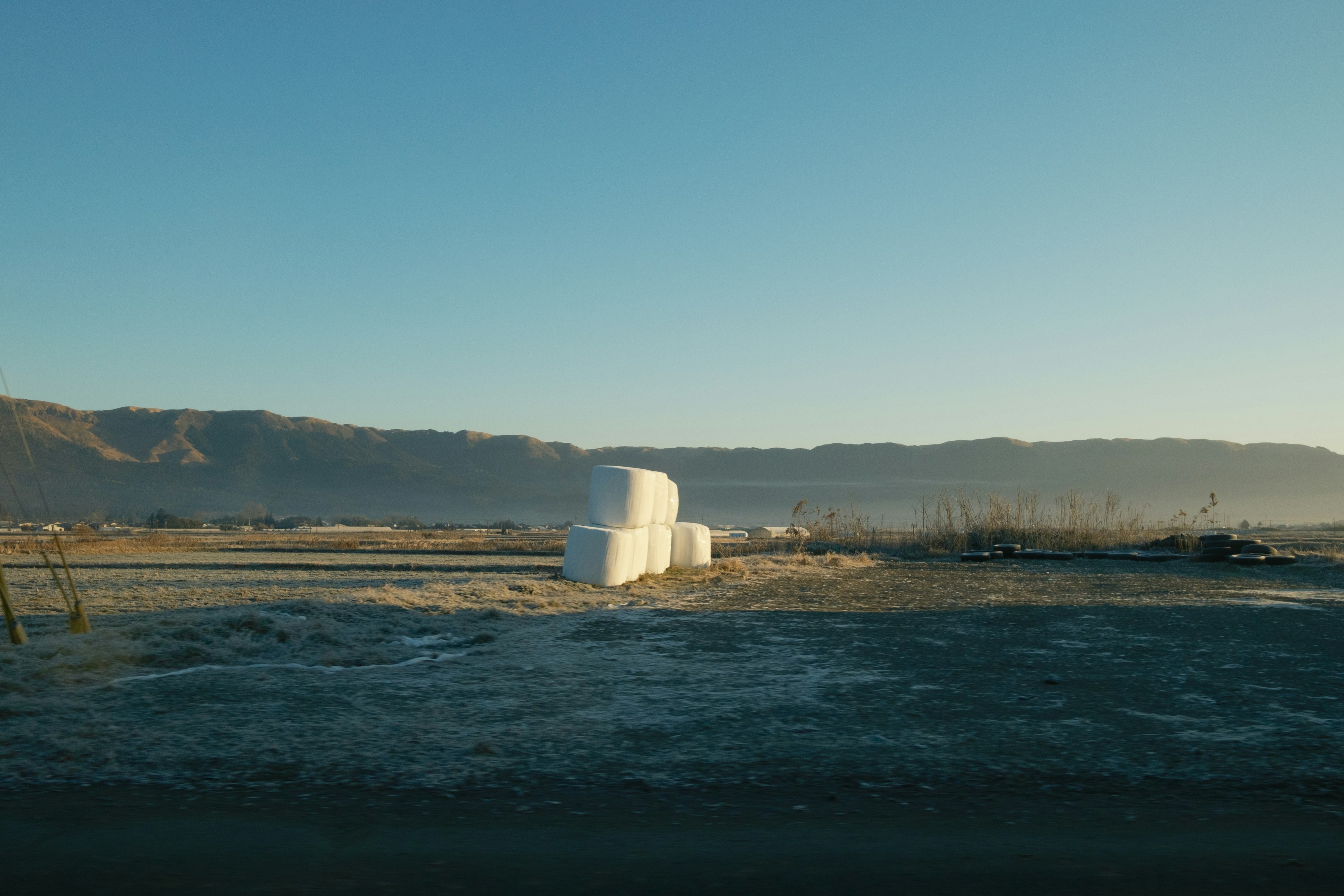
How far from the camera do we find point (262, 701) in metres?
5.20

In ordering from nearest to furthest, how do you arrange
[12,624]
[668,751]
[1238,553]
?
[668,751]
[12,624]
[1238,553]

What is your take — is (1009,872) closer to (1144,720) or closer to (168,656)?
(1144,720)

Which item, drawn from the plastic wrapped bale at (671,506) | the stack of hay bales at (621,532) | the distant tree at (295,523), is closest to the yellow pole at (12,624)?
the stack of hay bales at (621,532)

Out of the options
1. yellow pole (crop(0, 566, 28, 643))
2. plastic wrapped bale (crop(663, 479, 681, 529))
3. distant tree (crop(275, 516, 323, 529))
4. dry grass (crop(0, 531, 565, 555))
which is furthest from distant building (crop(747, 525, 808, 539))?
distant tree (crop(275, 516, 323, 529))

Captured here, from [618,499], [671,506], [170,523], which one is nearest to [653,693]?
[618,499]

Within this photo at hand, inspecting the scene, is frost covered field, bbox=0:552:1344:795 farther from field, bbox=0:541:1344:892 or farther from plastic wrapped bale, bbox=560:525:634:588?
plastic wrapped bale, bbox=560:525:634:588

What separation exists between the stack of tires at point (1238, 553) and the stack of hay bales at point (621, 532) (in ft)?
43.8

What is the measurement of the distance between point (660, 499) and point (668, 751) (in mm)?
11450

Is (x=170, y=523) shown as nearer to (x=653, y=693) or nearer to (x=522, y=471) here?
(x=653, y=693)

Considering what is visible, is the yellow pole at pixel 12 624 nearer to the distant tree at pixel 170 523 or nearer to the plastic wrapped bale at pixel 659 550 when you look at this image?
the plastic wrapped bale at pixel 659 550

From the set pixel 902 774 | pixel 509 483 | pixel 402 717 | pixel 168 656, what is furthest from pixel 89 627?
pixel 509 483

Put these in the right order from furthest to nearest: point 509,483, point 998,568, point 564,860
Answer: point 509,483
point 998,568
point 564,860

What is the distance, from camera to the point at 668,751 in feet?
13.7

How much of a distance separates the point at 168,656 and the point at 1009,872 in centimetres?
567
